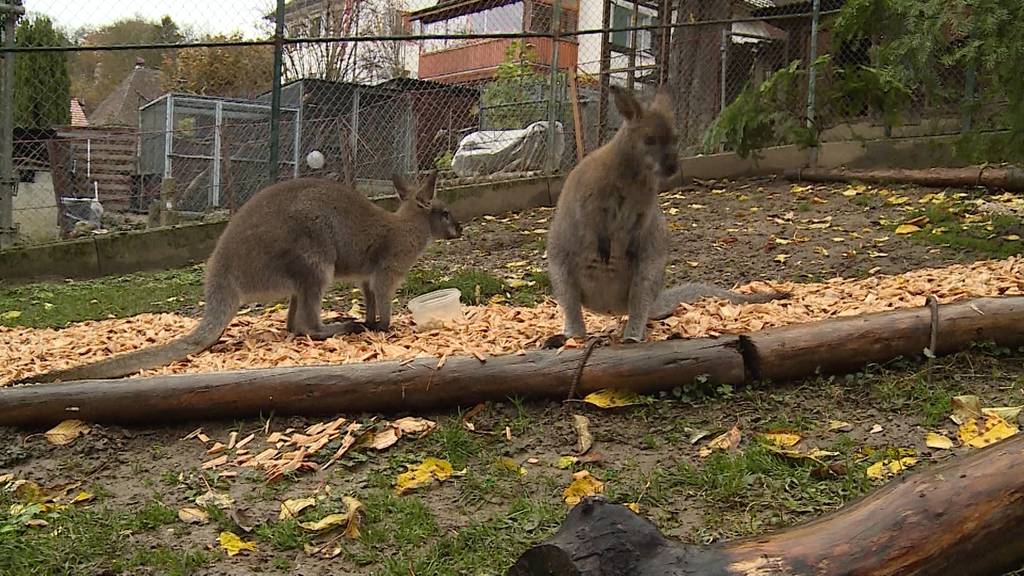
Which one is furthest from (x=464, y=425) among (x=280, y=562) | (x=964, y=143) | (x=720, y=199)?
(x=720, y=199)

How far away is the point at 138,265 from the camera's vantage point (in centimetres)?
981

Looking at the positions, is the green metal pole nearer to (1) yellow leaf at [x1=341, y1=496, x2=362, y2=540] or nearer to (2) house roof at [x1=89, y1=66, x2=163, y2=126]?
(1) yellow leaf at [x1=341, y1=496, x2=362, y2=540]

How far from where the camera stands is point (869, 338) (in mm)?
4223

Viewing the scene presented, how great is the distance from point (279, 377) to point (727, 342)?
2.05 metres

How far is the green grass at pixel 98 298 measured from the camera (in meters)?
7.57

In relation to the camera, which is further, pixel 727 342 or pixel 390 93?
pixel 390 93

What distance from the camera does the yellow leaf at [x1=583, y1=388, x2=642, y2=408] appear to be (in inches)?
161

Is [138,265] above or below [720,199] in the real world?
below

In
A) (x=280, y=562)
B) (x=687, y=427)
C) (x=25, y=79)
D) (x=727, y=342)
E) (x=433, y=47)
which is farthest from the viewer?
(x=433, y=47)

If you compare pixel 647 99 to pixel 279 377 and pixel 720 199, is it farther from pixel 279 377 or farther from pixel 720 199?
pixel 720 199

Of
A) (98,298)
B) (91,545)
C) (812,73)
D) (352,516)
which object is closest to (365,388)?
(352,516)

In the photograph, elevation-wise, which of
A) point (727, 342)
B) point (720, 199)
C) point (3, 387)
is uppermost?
point (720, 199)

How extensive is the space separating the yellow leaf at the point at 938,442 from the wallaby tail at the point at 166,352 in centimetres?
378

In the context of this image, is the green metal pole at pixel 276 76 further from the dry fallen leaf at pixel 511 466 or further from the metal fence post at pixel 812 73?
the dry fallen leaf at pixel 511 466
